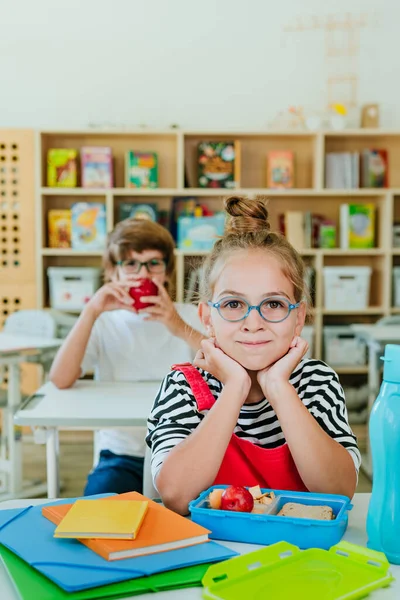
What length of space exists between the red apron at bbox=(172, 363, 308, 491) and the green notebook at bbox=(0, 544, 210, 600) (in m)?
0.34

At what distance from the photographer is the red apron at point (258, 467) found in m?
1.21

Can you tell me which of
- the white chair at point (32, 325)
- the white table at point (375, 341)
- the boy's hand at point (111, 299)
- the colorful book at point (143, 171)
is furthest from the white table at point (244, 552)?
the colorful book at point (143, 171)

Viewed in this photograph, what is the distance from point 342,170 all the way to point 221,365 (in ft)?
12.8

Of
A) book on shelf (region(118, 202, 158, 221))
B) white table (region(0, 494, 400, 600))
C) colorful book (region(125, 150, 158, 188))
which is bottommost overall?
white table (region(0, 494, 400, 600))

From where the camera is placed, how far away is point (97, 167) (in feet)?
16.0

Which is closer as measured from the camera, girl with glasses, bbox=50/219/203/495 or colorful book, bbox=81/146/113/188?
girl with glasses, bbox=50/219/203/495

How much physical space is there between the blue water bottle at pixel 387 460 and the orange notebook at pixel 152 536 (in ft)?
0.74

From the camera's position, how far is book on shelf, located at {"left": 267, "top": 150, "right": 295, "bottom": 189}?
492cm

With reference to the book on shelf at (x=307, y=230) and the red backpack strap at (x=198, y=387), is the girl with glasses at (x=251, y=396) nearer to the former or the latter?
the red backpack strap at (x=198, y=387)

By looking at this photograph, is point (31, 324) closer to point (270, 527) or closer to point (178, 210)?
point (178, 210)

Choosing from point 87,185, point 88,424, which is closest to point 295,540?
point 88,424

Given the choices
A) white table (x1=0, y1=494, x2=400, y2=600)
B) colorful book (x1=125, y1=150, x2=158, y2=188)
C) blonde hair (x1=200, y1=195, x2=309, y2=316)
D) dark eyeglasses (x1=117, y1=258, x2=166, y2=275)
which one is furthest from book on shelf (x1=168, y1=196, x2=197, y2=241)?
white table (x1=0, y1=494, x2=400, y2=600)

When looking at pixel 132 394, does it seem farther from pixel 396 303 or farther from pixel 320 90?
pixel 320 90

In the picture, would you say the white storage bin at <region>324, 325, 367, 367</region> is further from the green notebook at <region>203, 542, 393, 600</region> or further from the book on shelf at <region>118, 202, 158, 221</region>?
the green notebook at <region>203, 542, 393, 600</region>
